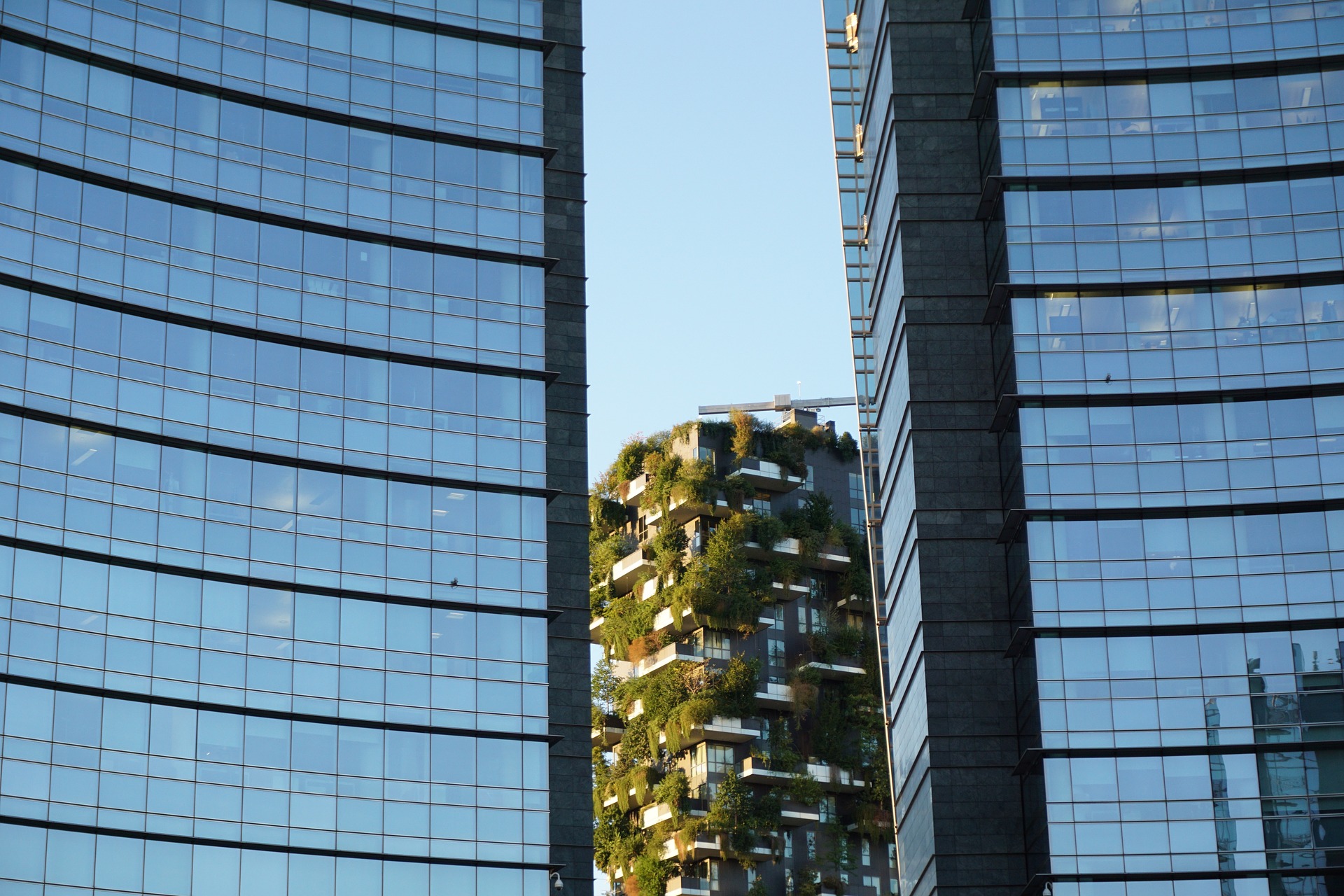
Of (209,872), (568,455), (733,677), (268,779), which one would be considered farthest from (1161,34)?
(733,677)

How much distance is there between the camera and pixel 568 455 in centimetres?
7562

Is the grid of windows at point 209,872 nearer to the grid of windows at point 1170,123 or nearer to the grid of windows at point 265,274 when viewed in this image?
the grid of windows at point 265,274

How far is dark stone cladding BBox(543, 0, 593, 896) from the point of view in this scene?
71062mm

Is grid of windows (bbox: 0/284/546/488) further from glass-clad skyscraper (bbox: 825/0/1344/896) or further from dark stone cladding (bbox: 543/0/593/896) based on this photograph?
glass-clad skyscraper (bbox: 825/0/1344/896)

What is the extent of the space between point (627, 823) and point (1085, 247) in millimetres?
63634

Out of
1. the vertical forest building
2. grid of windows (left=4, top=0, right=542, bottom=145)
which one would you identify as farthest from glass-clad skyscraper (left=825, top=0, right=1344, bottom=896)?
the vertical forest building

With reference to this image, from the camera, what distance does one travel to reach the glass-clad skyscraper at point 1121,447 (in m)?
67.6

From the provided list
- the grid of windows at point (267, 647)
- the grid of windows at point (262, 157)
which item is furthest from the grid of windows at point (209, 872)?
the grid of windows at point (262, 157)

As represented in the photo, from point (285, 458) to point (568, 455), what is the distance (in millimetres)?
11310

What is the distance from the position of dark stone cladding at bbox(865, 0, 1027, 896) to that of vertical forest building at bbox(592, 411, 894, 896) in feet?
139

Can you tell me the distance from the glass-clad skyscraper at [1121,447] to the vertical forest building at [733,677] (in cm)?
4383

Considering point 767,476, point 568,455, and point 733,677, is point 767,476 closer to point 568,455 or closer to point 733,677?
point 733,677

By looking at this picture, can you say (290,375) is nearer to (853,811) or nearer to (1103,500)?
(1103,500)

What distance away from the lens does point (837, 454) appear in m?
141
